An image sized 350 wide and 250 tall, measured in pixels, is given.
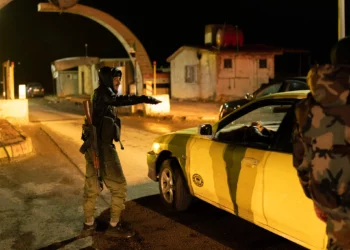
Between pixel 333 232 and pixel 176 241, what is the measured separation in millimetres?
2593

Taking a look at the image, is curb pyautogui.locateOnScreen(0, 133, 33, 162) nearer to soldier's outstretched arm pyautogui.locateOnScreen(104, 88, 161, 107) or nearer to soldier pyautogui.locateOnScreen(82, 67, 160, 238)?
soldier pyautogui.locateOnScreen(82, 67, 160, 238)

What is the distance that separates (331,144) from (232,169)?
2114mm

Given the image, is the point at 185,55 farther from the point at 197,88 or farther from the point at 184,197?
the point at 184,197

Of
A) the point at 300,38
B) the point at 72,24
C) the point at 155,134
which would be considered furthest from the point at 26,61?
the point at 155,134

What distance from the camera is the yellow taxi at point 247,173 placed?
4.04 m

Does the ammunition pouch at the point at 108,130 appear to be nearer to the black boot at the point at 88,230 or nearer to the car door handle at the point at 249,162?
the black boot at the point at 88,230

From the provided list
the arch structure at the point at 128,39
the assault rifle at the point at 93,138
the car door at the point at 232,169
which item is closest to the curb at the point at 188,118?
the arch structure at the point at 128,39

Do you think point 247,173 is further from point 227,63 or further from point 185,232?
point 227,63

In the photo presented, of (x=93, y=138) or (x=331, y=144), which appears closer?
(x=331, y=144)

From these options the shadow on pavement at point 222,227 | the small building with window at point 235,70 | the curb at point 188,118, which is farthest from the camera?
the small building with window at point 235,70

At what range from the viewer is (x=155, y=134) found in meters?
13.5

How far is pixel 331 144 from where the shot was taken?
270cm

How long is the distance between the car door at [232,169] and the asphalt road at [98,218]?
0.45 m

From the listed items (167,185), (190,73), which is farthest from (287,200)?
(190,73)
